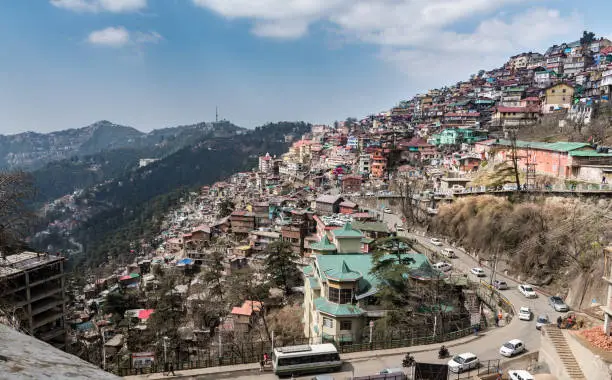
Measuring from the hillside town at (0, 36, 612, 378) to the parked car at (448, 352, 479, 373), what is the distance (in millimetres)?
1554

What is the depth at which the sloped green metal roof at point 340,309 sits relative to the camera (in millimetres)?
21547

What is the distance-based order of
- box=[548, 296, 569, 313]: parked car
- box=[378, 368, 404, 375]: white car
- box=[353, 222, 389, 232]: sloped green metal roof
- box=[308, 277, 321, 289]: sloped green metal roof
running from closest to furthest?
box=[378, 368, 404, 375]: white car < box=[548, 296, 569, 313]: parked car < box=[308, 277, 321, 289]: sloped green metal roof < box=[353, 222, 389, 232]: sloped green metal roof

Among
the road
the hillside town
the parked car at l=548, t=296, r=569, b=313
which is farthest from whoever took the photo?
the parked car at l=548, t=296, r=569, b=313

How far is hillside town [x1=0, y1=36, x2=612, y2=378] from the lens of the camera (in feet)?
73.0

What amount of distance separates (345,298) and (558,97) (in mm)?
66843

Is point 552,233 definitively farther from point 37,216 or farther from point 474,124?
point 474,124

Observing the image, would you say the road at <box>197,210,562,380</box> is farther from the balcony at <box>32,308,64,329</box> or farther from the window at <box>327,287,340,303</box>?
the balcony at <box>32,308,64,329</box>

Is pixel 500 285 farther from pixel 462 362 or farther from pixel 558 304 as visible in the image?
pixel 462 362

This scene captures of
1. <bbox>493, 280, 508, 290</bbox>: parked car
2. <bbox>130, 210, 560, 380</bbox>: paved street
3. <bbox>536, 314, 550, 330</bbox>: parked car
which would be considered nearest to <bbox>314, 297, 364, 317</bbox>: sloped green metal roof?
<bbox>130, 210, 560, 380</bbox>: paved street

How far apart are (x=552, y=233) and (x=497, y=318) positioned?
11.7 m

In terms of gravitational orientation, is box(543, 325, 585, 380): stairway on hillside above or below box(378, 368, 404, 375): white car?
above

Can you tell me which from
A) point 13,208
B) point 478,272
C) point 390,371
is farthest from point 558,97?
point 13,208

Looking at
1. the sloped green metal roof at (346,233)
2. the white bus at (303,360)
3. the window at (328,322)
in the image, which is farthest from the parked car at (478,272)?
the white bus at (303,360)

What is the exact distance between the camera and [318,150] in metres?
110
